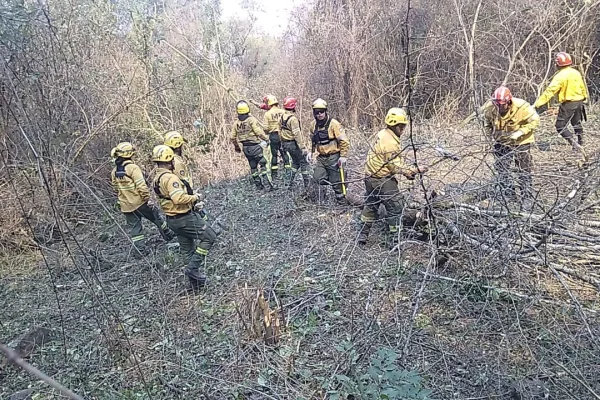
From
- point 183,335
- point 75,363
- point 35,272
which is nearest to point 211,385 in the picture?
point 183,335

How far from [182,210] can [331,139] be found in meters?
2.68

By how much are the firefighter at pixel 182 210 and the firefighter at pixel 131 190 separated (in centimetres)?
112

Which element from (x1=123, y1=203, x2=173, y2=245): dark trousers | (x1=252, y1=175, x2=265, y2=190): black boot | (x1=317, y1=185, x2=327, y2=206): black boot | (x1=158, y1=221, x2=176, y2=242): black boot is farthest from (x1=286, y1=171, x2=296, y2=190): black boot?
(x1=123, y1=203, x2=173, y2=245): dark trousers

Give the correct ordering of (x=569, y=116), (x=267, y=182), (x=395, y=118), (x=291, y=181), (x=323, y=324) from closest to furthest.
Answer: (x=323, y=324), (x=395, y=118), (x=569, y=116), (x=291, y=181), (x=267, y=182)

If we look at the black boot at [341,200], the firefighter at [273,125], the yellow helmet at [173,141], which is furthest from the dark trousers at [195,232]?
the firefighter at [273,125]

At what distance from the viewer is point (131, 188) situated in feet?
19.6

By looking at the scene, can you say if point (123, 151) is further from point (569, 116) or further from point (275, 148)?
point (569, 116)

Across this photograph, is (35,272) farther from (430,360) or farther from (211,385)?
(430,360)

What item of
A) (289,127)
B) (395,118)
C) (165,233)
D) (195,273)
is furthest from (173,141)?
(395,118)

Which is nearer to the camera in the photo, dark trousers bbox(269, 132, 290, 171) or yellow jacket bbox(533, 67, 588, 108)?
yellow jacket bbox(533, 67, 588, 108)

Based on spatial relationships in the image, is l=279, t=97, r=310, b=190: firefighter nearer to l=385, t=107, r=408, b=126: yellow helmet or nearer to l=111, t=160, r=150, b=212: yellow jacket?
l=385, t=107, r=408, b=126: yellow helmet

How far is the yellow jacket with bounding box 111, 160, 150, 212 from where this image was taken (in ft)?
19.5

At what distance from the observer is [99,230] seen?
7.07 m

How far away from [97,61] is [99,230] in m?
3.54
